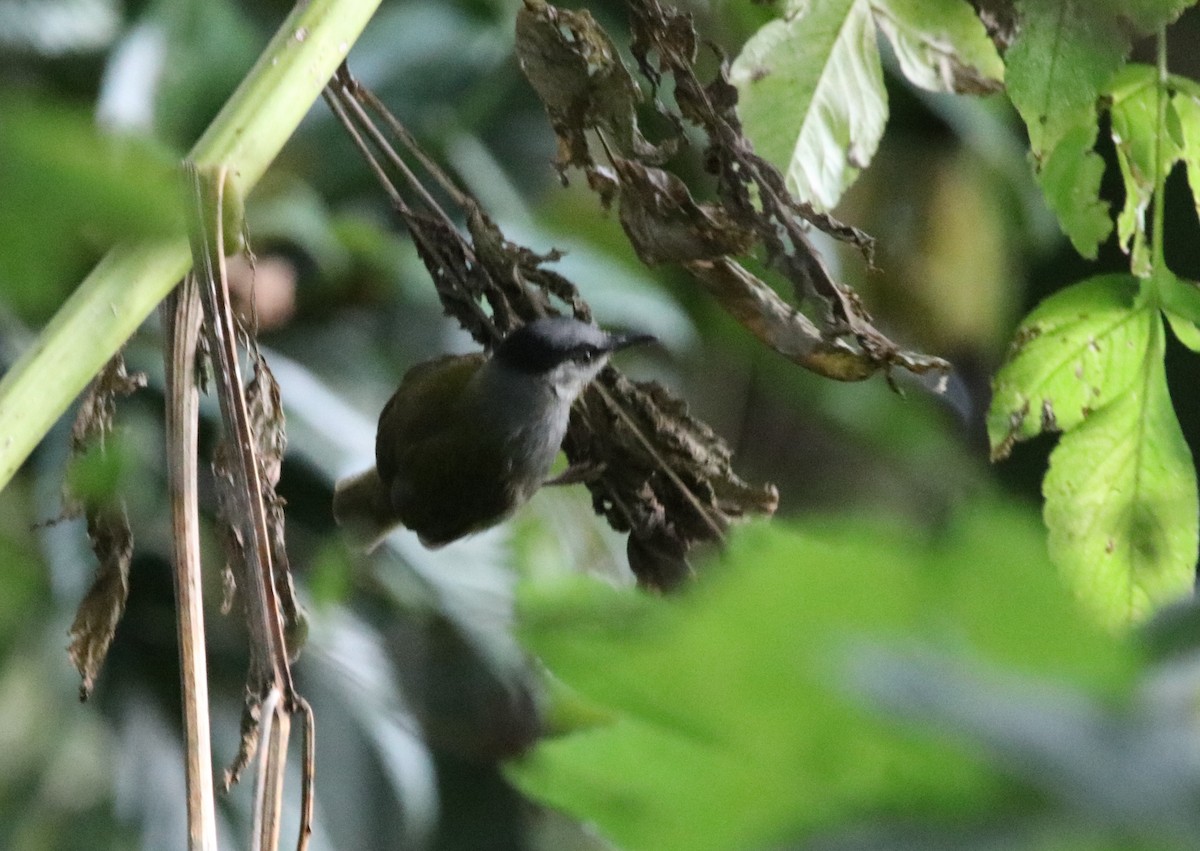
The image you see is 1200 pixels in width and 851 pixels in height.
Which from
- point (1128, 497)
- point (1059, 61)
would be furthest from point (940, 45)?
point (1128, 497)

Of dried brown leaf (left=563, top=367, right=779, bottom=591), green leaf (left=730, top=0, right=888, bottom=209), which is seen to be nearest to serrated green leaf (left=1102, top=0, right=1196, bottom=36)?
green leaf (left=730, top=0, right=888, bottom=209)

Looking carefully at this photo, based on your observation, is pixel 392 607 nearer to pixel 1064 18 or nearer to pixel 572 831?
pixel 572 831

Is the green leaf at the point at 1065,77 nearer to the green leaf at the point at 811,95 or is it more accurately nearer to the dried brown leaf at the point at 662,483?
the green leaf at the point at 811,95

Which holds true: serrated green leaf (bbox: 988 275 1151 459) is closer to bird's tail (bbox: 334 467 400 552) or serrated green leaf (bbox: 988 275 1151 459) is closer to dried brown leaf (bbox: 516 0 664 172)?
dried brown leaf (bbox: 516 0 664 172)

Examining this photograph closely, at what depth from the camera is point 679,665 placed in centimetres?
14

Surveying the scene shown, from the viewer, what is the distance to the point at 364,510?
895mm

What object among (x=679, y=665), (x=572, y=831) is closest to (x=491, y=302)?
(x=679, y=665)

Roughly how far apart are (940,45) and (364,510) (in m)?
0.53

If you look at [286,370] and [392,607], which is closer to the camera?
[286,370]

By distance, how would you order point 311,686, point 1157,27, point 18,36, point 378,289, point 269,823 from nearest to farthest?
point 269,823 → point 1157,27 → point 18,36 → point 311,686 → point 378,289

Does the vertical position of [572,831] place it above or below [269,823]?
below

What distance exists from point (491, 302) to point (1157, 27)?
342 mm

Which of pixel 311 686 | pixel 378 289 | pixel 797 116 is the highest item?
pixel 797 116

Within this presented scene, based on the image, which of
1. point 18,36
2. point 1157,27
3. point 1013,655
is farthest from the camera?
point 18,36
